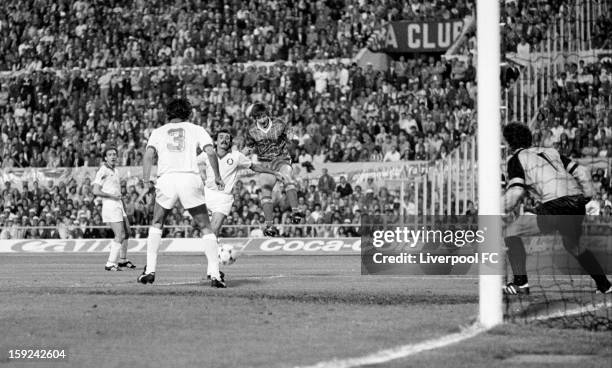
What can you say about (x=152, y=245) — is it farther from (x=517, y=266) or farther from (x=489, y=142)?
(x=489, y=142)

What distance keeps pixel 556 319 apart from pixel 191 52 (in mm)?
31060

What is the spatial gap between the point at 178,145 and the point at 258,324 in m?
4.39

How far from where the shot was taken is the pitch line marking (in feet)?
27.5

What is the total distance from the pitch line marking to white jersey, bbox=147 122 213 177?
542 centimetres

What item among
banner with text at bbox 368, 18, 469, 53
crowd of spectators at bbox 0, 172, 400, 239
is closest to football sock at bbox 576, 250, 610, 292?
crowd of spectators at bbox 0, 172, 400, 239

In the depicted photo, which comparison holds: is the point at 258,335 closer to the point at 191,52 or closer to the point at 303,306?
the point at 303,306

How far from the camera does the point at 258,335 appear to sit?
32.6ft

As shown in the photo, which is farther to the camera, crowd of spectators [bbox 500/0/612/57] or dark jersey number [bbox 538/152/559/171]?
crowd of spectators [bbox 500/0/612/57]

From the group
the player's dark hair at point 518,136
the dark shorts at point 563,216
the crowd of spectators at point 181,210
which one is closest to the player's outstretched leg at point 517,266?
the dark shorts at point 563,216

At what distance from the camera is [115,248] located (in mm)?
20922

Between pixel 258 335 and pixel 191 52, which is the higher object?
A: pixel 191 52

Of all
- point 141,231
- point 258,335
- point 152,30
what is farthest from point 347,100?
point 258,335

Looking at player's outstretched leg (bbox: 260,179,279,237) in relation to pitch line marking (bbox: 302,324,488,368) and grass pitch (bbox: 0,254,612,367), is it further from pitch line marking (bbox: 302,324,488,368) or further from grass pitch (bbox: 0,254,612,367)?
pitch line marking (bbox: 302,324,488,368)

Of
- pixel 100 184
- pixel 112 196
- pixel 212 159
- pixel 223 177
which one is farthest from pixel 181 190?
pixel 112 196
